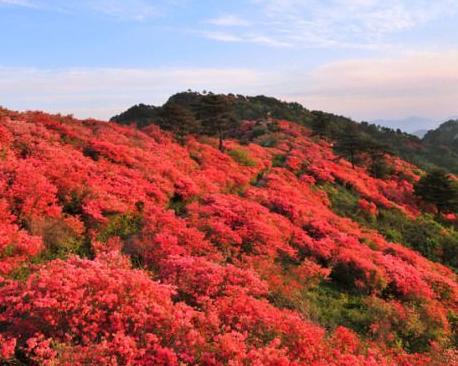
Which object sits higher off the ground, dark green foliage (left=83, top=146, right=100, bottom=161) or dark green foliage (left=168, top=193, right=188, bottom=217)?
dark green foliage (left=83, top=146, right=100, bottom=161)

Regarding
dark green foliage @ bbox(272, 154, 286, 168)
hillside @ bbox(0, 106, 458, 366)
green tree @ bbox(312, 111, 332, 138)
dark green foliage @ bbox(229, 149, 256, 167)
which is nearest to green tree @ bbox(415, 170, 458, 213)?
hillside @ bbox(0, 106, 458, 366)

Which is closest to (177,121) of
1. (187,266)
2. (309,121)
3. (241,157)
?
(241,157)

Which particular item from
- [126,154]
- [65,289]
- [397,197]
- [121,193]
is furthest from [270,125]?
[65,289]

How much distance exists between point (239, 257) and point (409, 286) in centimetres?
842

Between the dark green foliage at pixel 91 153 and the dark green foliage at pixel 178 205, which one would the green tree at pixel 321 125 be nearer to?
the dark green foliage at pixel 178 205

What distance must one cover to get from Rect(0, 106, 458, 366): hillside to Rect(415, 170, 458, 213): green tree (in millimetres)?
7572

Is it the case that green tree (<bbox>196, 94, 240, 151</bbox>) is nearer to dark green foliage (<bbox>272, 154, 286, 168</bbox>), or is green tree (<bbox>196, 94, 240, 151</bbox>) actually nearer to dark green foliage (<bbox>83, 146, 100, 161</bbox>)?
dark green foliage (<bbox>272, 154, 286, 168</bbox>)

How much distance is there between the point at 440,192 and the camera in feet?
126

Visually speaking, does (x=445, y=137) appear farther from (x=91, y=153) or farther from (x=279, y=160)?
(x=91, y=153)

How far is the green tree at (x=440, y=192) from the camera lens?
3831cm

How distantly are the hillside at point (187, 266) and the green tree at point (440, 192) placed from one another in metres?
7.57

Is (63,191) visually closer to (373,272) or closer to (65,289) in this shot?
(65,289)

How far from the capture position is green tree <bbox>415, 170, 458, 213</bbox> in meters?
38.3

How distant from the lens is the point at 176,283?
418 inches
